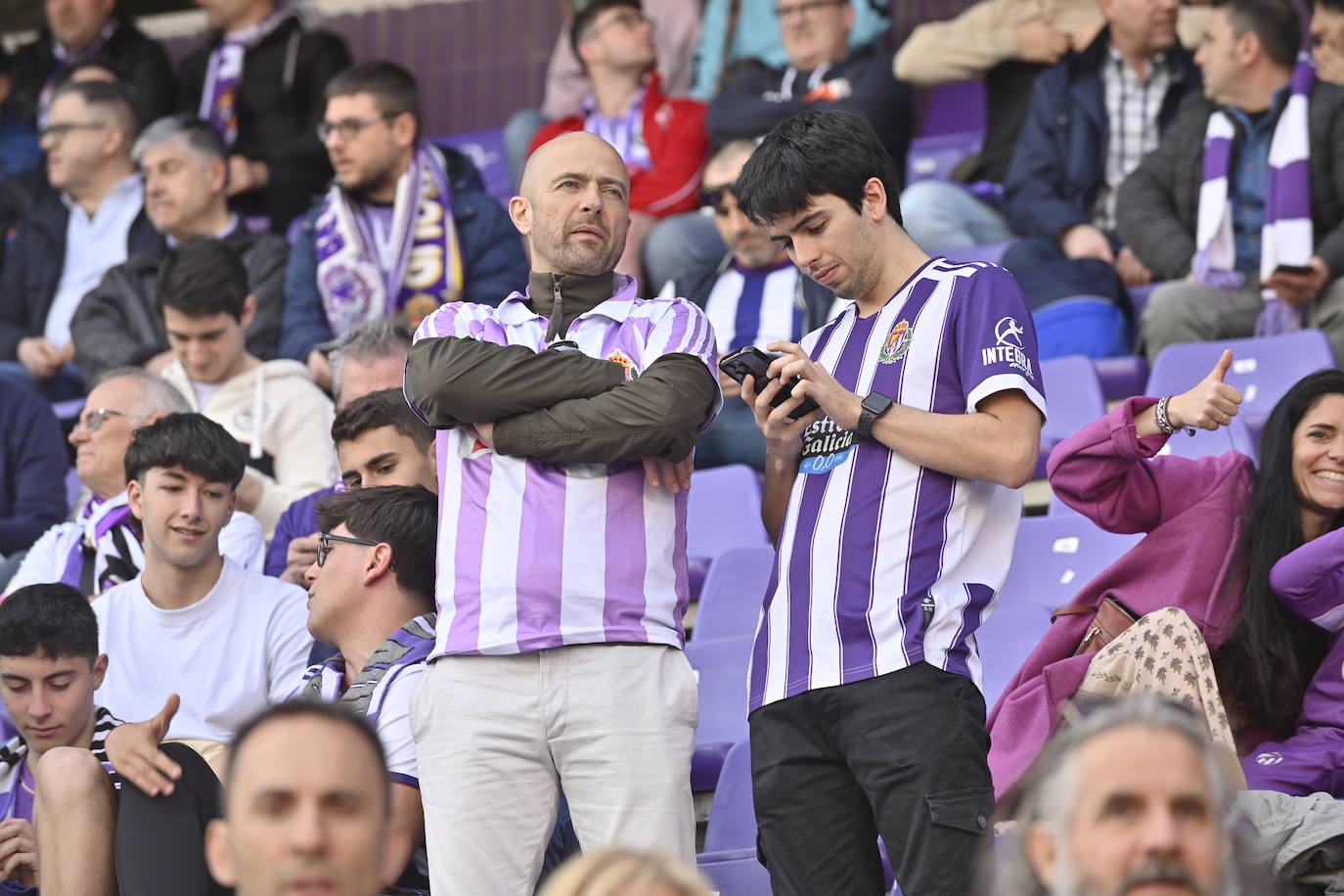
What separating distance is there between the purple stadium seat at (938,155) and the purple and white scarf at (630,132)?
97 centimetres

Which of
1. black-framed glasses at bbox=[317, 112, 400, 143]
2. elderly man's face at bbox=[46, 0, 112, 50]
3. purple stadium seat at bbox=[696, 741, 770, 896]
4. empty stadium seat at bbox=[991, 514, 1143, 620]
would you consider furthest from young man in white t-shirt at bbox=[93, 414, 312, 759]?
elderly man's face at bbox=[46, 0, 112, 50]

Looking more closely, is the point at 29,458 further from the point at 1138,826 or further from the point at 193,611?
the point at 1138,826

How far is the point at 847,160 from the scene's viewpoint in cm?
304

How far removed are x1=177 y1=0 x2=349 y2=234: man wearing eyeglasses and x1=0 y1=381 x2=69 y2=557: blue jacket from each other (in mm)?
1580

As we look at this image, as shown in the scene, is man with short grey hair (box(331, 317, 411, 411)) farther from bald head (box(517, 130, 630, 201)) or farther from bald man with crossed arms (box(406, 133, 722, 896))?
bald man with crossed arms (box(406, 133, 722, 896))

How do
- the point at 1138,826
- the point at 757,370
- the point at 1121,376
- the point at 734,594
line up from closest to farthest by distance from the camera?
the point at 1138,826 → the point at 757,370 → the point at 734,594 → the point at 1121,376

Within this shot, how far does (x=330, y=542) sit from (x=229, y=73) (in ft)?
13.9

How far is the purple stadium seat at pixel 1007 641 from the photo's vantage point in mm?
3885

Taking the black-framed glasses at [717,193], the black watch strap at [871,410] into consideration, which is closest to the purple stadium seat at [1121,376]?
the black-framed glasses at [717,193]

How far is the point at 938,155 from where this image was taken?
22.7ft

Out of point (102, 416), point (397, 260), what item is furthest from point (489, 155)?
point (102, 416)

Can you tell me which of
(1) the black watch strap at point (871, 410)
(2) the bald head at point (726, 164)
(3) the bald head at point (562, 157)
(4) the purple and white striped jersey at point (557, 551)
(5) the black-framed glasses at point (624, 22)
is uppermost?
(5) the black-framed glasses at point (624, 22)

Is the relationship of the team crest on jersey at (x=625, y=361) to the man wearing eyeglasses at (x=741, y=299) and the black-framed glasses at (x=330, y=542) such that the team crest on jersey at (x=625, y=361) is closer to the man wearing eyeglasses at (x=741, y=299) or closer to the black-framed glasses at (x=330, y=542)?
the black-framed glasses at (x=330, y=542)

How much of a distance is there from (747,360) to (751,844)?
115 cm
